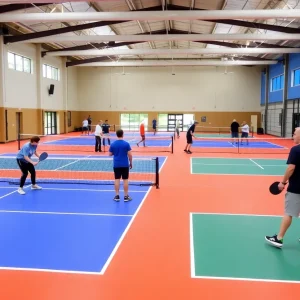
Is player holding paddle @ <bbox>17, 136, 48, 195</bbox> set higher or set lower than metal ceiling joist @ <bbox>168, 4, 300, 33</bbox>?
lower

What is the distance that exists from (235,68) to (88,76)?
17249mm

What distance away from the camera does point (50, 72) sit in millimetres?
33312

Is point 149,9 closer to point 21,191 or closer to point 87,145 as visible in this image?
point 87,145

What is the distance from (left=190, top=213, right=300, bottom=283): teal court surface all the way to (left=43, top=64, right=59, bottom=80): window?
28.0m

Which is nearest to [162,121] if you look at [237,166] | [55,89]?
[55,89]

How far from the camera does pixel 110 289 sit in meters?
4.27

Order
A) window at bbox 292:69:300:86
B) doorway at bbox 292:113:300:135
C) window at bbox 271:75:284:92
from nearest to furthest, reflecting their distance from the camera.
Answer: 1. doorway at bbox 292:113:300:135
2. window at bbox 292:69:300:86
3. window at bbox 271:75:284:92

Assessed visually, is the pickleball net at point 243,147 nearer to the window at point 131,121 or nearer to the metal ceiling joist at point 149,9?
the metal ceiling joist at point 149,9

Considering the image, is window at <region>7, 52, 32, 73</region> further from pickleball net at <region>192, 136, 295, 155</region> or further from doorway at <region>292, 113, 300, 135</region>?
doorway at <region>292, 113, 300, 135</region>

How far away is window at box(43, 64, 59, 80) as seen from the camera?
32.0m

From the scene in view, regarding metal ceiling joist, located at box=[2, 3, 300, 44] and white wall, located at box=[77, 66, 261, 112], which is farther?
white wall, located at box=[77, 66, 261, 112]

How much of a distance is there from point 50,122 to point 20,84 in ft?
24.8

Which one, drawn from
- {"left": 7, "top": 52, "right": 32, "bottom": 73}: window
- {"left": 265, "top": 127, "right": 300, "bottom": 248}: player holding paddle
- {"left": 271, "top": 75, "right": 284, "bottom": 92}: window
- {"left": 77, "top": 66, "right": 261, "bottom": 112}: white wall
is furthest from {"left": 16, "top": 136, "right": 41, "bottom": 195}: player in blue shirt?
{"left": 77, "top": 66, "right": 261, "bottom": 112}: white wall

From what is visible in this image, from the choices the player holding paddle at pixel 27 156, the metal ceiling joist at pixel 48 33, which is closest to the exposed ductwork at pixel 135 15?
the metal ceiling joist at pixel 48 33
